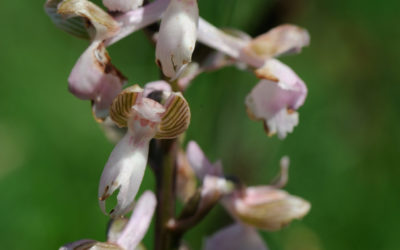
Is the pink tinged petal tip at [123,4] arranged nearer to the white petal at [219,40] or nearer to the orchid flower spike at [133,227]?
the white petal at [219,40]

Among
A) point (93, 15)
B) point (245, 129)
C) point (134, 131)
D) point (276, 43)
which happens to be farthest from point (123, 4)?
point (245, 129)

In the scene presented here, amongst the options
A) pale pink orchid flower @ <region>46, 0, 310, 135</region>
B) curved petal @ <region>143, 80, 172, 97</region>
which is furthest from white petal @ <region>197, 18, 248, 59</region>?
curved petal @ <region>143, 80, 172, 97</region>

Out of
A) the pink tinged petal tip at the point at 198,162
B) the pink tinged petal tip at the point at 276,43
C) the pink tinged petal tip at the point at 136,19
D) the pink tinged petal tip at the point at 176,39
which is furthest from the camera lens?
the pink tinged petal tip at the point at 198,162

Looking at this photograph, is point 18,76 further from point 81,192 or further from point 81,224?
point 81,224

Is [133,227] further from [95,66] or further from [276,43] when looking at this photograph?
[276,43]

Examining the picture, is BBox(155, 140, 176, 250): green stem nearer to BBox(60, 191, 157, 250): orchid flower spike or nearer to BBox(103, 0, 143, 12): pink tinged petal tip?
BBox(60, 191, 157, 250): orchid flower spike

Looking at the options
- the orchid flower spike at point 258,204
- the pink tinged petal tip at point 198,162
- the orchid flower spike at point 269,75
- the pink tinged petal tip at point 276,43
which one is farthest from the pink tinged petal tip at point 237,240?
the pink tinged petal tip at point 276,43
